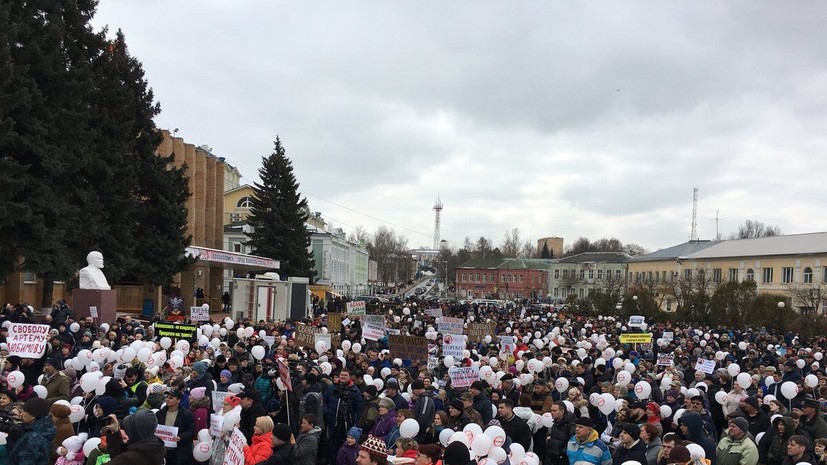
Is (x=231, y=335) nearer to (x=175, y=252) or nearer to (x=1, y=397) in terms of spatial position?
(x=1, y=397)

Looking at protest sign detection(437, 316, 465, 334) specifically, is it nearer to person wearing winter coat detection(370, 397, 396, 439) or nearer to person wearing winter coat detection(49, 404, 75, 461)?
person wearing winter coat detection(370, 397, 396, 439)

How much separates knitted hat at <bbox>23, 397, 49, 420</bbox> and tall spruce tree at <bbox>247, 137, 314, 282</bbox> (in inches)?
1785

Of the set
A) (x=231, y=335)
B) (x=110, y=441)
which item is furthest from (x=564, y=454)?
(x=231, y=335)

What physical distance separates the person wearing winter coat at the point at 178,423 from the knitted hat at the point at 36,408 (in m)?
1.32

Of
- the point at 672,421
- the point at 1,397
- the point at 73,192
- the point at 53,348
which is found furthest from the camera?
the point at 73,192

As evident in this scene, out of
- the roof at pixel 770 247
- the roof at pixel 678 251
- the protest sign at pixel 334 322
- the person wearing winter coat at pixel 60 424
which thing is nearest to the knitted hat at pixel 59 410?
the person wearing winter coat at pixel 60 424

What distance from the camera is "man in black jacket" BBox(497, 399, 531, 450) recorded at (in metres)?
8.55

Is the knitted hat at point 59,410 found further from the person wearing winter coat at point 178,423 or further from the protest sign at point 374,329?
the protest sign at point 374,329

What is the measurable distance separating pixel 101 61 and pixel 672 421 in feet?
96.4

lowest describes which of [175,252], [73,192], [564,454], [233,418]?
[564,454]

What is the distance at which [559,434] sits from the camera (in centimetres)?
867

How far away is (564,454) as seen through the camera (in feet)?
28.5

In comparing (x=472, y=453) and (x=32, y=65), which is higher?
(x=32, y=65)

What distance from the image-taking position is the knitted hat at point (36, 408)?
6.91 metres
